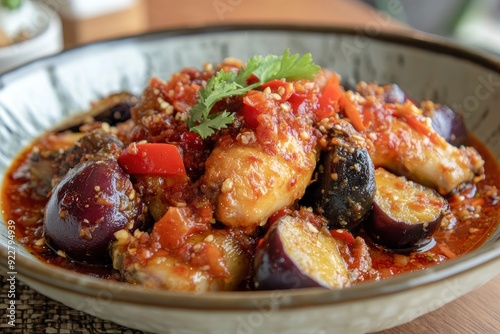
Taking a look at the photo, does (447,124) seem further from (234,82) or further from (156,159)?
(156,159)

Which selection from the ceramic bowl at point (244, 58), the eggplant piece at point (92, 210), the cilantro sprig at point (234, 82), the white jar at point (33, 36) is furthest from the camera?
the white jar at point (33, 36)

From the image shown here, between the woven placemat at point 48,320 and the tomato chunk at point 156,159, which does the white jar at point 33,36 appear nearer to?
the tomato chunk at point 156,159

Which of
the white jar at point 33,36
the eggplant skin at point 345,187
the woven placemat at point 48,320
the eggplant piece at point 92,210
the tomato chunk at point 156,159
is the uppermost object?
the eggplant skin at point 345,187

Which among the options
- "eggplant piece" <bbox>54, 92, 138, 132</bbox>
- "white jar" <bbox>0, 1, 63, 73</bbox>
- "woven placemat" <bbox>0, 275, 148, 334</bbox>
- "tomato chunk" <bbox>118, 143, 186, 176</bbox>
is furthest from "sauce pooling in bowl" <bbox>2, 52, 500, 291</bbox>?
"white jar" <bbox>0, 1, 63, 73</bbox>

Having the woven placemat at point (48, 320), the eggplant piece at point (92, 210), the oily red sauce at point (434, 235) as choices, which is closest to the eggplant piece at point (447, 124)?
the oily red sauce at point (434, 235)

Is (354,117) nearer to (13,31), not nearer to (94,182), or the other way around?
(94,182)

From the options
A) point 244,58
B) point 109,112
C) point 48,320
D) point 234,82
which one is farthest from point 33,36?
point 48,320

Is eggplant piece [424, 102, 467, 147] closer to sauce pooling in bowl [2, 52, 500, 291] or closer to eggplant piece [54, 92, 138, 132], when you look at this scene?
sauce pooling in bowl [2, 52, 500, 291]
